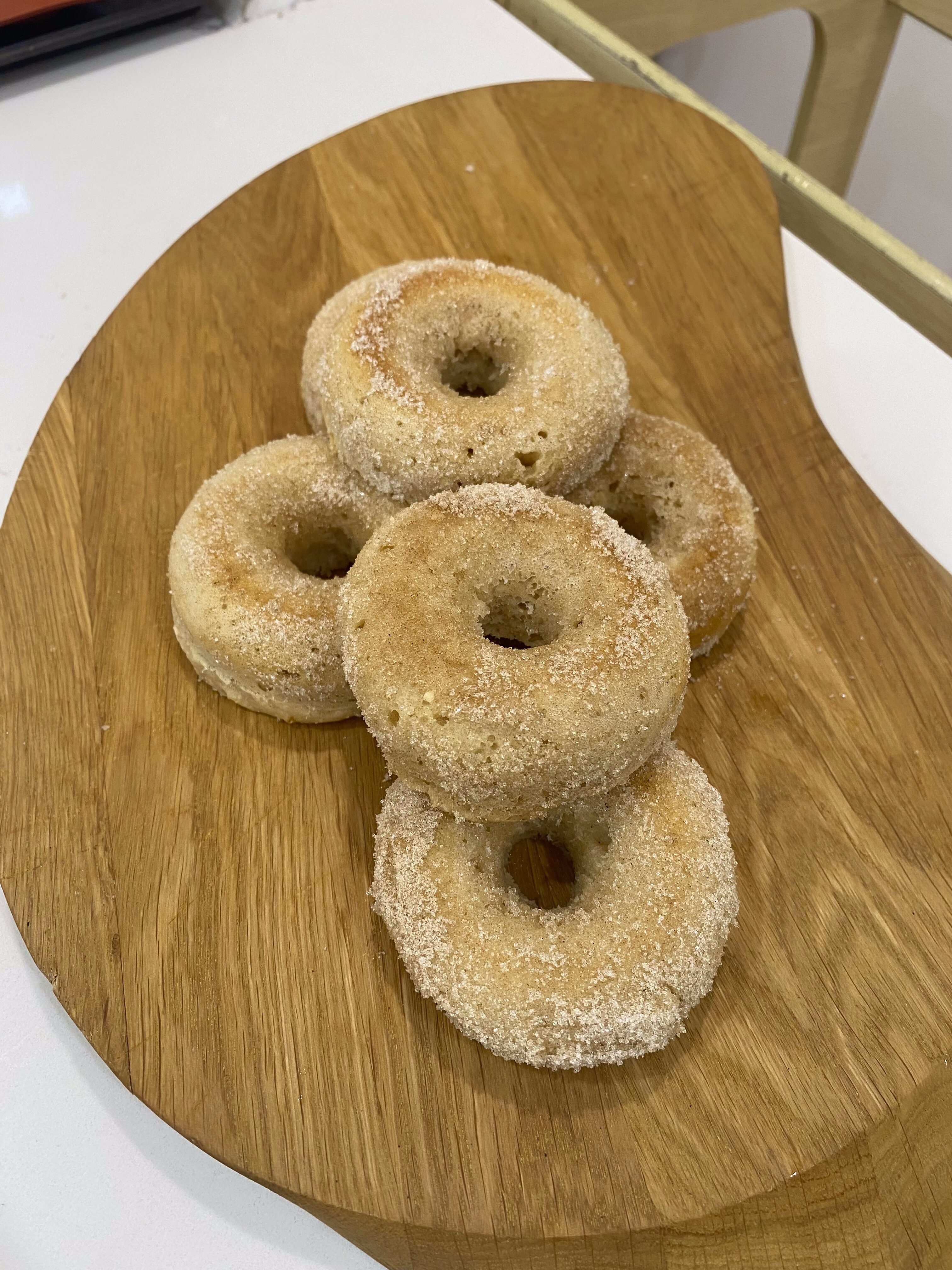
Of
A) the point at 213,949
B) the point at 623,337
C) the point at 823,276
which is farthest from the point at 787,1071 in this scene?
the point at 823,276

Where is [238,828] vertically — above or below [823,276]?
below

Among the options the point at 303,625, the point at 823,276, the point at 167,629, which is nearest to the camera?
the point at 303,625

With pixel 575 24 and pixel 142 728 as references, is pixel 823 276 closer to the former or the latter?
pixel 575 24

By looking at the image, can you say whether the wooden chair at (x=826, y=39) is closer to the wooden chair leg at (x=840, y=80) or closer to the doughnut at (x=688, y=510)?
the wooden chair leg at (x=840, y=80)

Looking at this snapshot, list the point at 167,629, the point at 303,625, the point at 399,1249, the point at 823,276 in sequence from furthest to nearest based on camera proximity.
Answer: the point at 823,276 < the point at 167,629 < the point at 303,625 < the point at 399,1249

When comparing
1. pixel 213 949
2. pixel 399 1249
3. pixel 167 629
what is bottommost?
pixel 399 1249

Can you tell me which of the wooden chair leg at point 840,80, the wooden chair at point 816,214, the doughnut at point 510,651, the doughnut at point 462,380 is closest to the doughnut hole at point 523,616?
the doughnut at point 510,651

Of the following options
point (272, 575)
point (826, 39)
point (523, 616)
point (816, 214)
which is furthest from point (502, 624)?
point (826, 39)
